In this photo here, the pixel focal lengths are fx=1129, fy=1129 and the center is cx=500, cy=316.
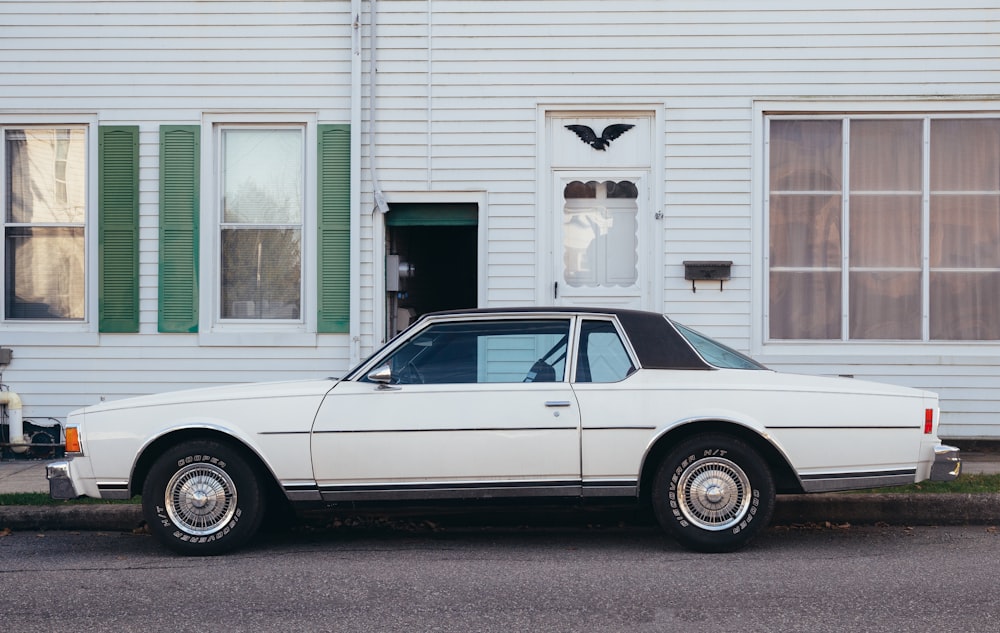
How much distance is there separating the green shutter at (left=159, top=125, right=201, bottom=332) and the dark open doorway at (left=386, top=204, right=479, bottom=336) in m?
1.89

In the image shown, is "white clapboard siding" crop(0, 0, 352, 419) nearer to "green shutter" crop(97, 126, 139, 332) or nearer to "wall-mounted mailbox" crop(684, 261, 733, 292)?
"green shutter" crop(97, 126, 139, 332)

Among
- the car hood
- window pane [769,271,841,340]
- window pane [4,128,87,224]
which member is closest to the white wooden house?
window pane [769,271,841,340]

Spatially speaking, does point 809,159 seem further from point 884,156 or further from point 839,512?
point 839,512

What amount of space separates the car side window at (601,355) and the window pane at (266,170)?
16.3 feet

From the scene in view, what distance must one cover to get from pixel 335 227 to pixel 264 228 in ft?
2.45

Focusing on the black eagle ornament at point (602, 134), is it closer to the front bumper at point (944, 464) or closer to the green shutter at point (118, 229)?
the green shutter at point (118, 229)

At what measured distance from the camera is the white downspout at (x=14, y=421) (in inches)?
423

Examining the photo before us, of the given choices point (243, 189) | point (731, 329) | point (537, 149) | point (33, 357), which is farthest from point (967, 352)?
point (33, 357)

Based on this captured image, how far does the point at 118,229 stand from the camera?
35.8 feet

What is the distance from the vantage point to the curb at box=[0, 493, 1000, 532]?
7730 millimetres

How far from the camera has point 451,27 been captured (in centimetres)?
1079

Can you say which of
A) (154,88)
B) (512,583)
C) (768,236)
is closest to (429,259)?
(154,88)

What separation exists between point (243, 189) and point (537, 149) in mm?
2917

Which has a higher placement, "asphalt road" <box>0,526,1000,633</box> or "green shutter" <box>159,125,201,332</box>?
"green shutter" <box>159,125,201,332</box>
